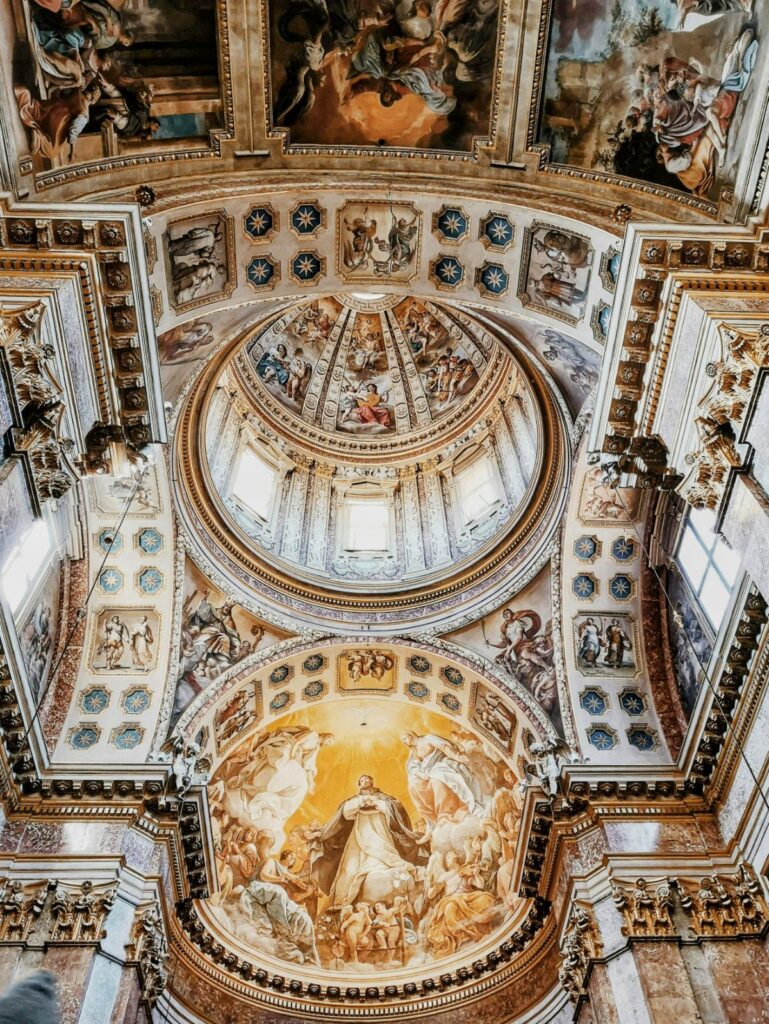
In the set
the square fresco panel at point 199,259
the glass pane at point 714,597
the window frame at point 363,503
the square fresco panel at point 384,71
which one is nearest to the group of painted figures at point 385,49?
the square fresco panel at point 384,71

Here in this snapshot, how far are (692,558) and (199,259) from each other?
30.6ft

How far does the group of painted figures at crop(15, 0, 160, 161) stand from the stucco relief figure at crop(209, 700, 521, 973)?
1189 centimetres

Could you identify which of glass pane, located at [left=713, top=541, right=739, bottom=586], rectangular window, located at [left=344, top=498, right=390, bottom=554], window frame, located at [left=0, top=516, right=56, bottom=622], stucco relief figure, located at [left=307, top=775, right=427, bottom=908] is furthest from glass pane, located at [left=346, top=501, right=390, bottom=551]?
glass pane, located at [left=713, top=541, right=739, bottom=586]

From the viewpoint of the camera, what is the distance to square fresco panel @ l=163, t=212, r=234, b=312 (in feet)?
39.7

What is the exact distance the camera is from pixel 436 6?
38.3 ft

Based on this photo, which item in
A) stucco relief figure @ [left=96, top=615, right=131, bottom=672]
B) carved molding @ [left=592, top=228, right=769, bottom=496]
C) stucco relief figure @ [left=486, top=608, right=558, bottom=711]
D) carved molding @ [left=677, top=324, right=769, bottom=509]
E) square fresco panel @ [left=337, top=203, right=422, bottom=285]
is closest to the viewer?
carved molding @ [left=677, top=324, right=769, bottom=509]

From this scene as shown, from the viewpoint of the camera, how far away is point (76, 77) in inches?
430

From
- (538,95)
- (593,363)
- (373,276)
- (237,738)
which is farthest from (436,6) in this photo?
(237,738)

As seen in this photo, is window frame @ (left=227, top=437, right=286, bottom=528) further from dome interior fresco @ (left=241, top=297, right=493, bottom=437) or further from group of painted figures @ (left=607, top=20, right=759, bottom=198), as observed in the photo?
group of painted figures @ (left=607, top=20, right=759, bottom=198)

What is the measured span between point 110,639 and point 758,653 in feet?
36.7

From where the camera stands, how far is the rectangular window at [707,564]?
1349 centimetres

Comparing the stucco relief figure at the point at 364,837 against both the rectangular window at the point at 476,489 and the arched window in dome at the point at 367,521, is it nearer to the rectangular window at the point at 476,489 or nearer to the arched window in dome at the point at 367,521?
the arched window in dome at the point at 367,521

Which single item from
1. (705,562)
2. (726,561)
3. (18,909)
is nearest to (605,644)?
(705,562)

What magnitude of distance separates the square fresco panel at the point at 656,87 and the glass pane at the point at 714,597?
588cm
